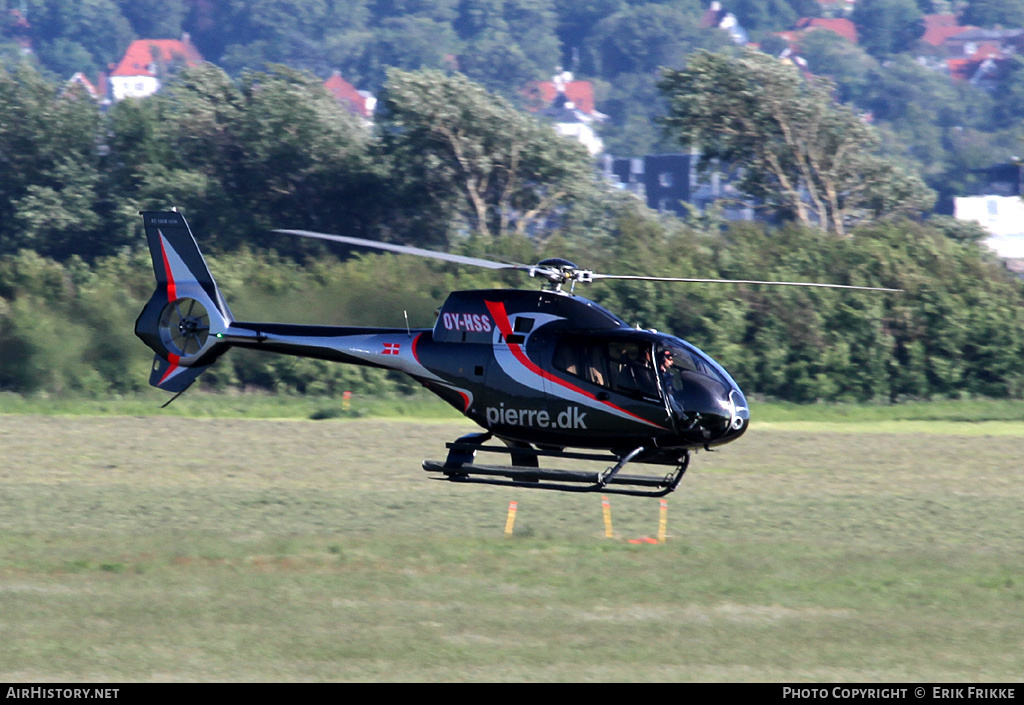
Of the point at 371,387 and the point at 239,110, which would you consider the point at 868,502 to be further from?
the point at 239,110

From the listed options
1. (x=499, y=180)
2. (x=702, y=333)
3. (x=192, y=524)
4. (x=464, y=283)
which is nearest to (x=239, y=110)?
(x=499, y=180)

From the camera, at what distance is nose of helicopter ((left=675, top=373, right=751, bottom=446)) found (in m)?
14.5

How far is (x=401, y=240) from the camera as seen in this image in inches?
1864

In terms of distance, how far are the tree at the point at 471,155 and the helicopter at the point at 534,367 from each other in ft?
100

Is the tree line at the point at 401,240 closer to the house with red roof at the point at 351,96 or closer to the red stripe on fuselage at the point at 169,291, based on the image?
the red stripe on fuselage at the point at 169,291

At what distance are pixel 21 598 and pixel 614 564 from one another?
5.96m

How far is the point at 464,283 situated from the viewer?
3500cm

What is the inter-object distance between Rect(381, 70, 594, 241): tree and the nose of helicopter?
107 ft

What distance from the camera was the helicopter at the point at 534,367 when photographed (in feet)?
48.2

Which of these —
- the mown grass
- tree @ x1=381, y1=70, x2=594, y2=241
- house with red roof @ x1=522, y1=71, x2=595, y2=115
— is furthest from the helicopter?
house with red roof @ x1=522, y1=71, x2=595, y2=115

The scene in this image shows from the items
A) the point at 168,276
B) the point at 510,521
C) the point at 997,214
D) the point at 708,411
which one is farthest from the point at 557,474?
the point at 997,214

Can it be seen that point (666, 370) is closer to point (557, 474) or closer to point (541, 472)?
point (557, 474)

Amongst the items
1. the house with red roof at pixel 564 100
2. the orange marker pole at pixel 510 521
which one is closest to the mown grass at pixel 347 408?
the orange marker pole at pixel 510 521

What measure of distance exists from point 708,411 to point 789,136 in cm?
3615
